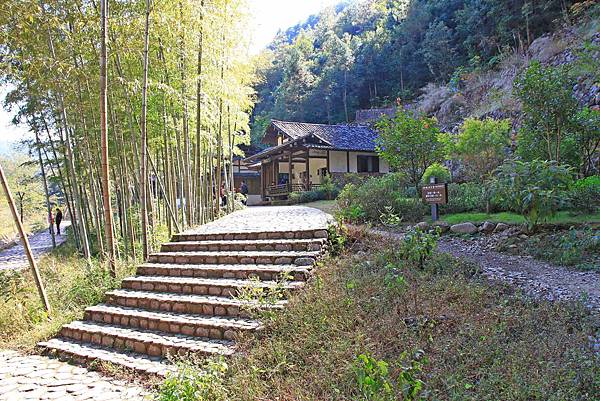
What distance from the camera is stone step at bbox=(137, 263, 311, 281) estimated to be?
476 centimetres

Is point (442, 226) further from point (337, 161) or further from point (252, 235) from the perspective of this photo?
point (337, 161)

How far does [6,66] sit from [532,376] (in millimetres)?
6517

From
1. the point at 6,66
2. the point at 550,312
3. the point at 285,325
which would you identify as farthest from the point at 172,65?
the point at 550,312

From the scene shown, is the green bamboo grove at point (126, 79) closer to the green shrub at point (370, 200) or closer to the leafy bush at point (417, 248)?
the green shrub at point (370, 200)

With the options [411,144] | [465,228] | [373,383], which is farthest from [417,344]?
[411,144]

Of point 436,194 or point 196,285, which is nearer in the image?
point 196,285

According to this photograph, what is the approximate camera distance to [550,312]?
3422 mm

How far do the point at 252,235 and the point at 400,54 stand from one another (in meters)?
26.4

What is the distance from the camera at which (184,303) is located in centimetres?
475

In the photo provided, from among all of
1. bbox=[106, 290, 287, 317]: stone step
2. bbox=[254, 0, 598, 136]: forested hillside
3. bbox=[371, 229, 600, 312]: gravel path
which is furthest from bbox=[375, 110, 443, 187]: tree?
bbox=[254, 0, 598, 136]: forested hillside

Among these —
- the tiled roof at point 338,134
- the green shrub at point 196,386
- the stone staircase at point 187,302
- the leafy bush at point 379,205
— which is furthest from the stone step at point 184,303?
the tiled roof at point 338,134

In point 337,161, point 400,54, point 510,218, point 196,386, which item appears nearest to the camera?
point 196,386

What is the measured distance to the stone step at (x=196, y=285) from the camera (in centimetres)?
454

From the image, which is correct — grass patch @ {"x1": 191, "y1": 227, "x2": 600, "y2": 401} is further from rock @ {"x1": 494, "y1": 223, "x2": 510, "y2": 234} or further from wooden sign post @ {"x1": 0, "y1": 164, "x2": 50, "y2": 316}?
wooden sign post @ {"x1": 0, "y1": 164, "x2": 50, "y2": 316}
